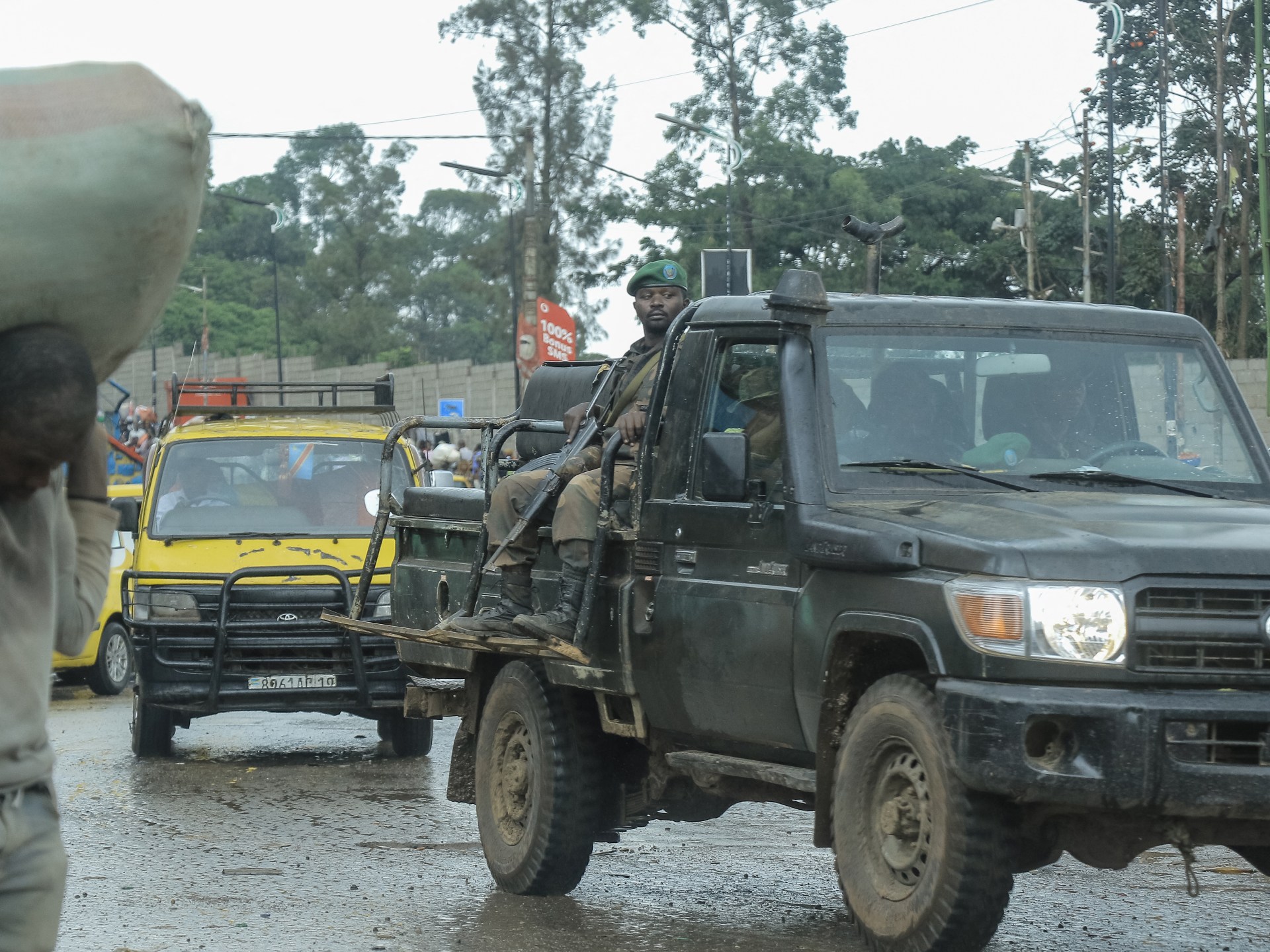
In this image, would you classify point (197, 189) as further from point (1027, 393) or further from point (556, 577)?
point (556, 577)

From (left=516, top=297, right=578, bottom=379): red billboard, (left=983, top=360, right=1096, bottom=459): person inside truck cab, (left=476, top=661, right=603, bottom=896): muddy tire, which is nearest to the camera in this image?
(left=983, top=360, right=1096, bottom=459): person inside truck cab

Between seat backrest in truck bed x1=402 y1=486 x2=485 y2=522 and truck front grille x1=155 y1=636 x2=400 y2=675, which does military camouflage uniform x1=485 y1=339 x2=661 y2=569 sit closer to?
seat backrest in truck bed x1=402 y1=486 x2=485 y2=522

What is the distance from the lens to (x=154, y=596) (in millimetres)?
12180

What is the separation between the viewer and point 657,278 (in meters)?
8.54

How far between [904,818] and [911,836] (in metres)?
0.05

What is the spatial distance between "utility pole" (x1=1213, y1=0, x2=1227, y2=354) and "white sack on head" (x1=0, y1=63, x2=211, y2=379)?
1800 inches

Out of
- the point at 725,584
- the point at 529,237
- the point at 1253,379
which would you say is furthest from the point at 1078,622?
the point at 1253,379

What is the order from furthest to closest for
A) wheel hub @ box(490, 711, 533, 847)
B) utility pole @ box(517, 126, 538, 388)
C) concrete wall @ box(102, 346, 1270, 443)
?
concrete wall @ box(102, 346, 1270, 443)
utility pole @ box(517, 126, 538, 388)
wheel hub @ box(490, 711, 533, 847)

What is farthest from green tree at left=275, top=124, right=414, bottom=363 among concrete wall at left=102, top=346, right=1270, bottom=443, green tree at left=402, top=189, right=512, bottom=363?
concrete wall at left=102, top=346, right=1270, bottom=443

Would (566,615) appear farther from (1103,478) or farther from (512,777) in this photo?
(1103,478)

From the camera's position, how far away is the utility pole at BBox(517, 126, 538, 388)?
35.7 meters

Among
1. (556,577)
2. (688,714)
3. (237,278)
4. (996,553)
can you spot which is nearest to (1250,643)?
(996,553)

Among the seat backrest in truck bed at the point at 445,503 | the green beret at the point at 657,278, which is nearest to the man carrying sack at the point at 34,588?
the seat backrest in truck bed at the point at 445,503

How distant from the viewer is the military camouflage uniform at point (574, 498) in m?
7.16
